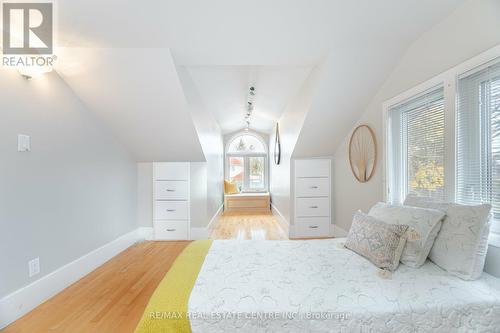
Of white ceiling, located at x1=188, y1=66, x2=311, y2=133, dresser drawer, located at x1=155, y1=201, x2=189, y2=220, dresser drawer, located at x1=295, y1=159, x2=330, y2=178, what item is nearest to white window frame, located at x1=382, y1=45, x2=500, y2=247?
white ceiling, located at x1=188, y1=66, x2=311, y2=133

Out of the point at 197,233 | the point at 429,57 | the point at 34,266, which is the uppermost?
the point at 429,57

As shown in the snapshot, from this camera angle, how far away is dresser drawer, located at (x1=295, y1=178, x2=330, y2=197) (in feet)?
12.1

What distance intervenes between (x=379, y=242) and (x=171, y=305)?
1278mm

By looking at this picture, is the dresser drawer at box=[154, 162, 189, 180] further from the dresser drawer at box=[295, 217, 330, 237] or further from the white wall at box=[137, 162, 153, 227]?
the dresser drawer at box=[295, 217, 330, 237]

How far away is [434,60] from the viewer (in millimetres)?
1829

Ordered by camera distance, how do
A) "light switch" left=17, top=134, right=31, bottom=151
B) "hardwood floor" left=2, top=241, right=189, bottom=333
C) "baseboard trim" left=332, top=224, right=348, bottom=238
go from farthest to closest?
1. "baseboard trim" left=332, top=224, right=348, bottom=238
2. "light switch" left=17, top=134, right=31, bottom=151
3. "hardwood floor" left=2, top=241, right=189, bottom=333

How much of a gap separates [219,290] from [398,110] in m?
2.43

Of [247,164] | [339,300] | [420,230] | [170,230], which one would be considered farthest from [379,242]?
[247,164]

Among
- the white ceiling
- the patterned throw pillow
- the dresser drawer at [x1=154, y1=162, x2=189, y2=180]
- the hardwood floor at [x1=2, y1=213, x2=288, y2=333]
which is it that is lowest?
the hardwood floor at [x1=2, y1=213, x2=288, y2=333]

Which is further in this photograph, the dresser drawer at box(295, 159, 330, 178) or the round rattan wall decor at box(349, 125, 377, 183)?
the dresser drawer at box(295, 159, 330, 178)

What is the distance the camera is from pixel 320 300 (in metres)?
1.06

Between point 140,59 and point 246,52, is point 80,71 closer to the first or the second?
point 140,59

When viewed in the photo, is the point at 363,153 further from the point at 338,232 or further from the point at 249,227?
the point at 249,227

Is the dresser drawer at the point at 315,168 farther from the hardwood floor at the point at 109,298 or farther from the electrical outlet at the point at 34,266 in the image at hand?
the electrical outlet at the point at 34,266
